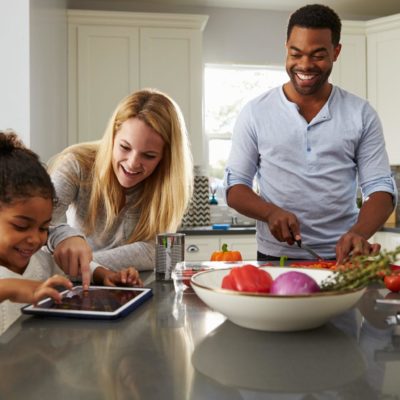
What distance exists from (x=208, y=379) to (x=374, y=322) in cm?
40

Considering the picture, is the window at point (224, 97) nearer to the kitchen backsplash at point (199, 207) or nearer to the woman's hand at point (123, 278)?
the kitchen backsplash at point (199, 207)

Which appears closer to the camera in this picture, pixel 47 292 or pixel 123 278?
pixel 47 292

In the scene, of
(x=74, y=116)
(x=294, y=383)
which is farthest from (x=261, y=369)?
(x=74, y=116)

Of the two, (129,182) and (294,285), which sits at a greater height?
(129,182)

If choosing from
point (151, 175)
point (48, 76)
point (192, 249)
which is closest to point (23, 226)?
point (151, 175)

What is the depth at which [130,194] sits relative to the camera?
1.61m

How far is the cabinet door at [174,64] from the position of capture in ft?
13.1

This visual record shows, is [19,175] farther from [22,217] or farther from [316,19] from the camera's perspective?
[316,19]

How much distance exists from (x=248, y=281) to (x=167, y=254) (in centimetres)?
53

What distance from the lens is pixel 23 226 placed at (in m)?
1.16

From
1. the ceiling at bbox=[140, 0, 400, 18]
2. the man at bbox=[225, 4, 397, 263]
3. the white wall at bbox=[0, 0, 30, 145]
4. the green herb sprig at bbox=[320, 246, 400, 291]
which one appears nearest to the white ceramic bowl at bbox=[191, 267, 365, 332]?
the green herb sprig at bbox=[320, 246, 400, 291]

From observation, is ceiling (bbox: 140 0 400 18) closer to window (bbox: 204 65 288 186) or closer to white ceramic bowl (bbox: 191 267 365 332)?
window (bbox: 204 65 288 186)

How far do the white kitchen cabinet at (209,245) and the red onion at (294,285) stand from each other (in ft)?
9.37

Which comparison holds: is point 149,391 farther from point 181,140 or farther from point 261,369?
point 181,140
